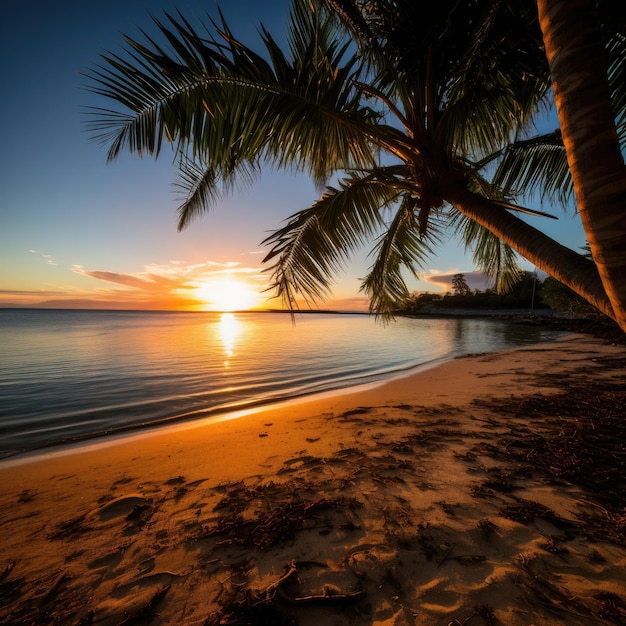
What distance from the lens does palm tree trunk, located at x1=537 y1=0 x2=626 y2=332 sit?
137 cm

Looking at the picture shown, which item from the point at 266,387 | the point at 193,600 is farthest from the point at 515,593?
the point at 266,387

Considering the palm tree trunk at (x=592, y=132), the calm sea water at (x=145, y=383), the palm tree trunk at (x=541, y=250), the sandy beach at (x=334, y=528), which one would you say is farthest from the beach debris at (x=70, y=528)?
the palm tree trunk at (x=541, y=250)

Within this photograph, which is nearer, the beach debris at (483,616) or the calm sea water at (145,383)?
the beach debris at (483,616)

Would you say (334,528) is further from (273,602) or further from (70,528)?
(70,528)

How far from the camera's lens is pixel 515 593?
150 cm

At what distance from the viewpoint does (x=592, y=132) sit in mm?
1404

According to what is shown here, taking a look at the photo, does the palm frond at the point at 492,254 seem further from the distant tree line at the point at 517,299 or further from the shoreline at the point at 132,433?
the distant tree line at the point at 517,299

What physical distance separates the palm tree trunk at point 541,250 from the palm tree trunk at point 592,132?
1.38 ft

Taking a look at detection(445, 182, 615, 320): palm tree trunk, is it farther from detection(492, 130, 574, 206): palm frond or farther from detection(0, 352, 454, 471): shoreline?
detection(0, 352, 454, 471): shoreline

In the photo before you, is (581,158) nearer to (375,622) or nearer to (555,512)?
(555,512)

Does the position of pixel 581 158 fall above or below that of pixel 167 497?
above

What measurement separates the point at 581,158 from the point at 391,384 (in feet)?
22.8

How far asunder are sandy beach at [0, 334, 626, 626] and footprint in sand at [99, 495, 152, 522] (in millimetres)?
20

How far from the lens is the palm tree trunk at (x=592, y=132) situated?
1373 mm
